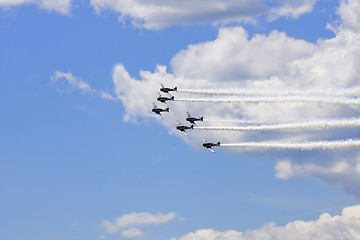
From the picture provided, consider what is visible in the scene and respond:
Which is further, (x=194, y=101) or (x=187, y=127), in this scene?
(x=187, y=127)

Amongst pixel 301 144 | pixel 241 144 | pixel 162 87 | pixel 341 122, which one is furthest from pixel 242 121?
pixel 162 87

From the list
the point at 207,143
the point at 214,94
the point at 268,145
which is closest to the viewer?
the point at 268,145

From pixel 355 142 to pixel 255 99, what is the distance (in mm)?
30485

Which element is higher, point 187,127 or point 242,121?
point 187,127

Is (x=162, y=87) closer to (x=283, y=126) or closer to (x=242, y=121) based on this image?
(x=242, y=121)

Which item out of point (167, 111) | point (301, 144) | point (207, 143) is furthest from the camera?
point (167, 111)

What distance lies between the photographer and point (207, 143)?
17550 cm

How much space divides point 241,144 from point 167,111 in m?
43.5

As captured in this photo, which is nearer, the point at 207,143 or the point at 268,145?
the point at 268,145

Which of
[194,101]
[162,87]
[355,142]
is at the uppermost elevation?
[162,87]

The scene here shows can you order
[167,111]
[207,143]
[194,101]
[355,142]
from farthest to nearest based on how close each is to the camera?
[167,111] → [207,143] → [194,101] → [355,142]

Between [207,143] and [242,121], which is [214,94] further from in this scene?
[207,143]

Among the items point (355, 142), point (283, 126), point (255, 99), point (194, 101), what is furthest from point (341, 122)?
point (194, 101)

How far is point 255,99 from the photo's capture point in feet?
475
